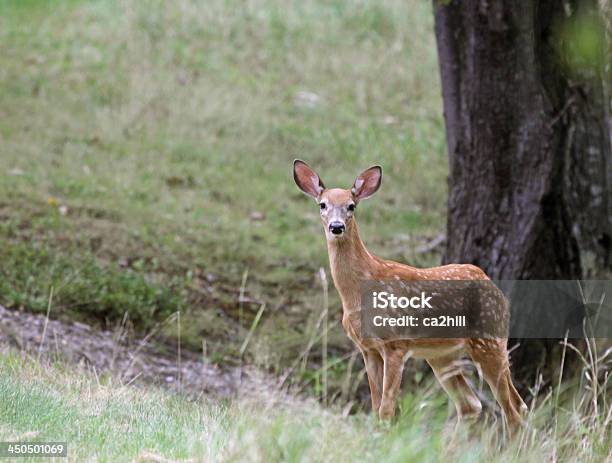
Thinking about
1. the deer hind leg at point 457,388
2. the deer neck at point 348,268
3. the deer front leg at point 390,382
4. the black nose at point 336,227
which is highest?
the black nose at point 336,227

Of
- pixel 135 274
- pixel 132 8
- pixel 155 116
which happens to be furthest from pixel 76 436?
pixel 132 8

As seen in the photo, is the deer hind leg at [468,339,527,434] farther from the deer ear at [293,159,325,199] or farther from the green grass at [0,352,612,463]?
the deer ear at [293,159,325,199]

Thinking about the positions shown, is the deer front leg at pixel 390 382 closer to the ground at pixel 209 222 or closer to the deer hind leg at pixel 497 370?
the ground at pixel 209 222

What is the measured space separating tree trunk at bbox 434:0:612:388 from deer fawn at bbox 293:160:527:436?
2078 millimetres

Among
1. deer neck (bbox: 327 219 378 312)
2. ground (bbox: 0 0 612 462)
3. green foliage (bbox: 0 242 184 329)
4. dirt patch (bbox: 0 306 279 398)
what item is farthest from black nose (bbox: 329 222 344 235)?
green foliage (bbox: 0 242 184 329)

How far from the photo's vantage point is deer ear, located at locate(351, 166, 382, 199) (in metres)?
5.75

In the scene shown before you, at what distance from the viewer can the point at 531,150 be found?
824 cm

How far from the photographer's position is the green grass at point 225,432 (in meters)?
4.78

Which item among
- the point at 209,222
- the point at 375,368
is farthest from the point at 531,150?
the point at 209,222

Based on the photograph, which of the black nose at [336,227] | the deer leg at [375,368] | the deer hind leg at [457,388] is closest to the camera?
the black nose at [336,227]

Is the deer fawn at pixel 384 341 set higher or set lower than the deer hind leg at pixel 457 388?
higher

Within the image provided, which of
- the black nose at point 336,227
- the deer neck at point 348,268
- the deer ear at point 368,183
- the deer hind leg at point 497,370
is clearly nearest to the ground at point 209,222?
the deer hind leg at point 497,370

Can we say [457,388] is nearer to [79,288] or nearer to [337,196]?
[337,196]

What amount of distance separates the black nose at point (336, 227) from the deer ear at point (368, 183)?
276 millimetres
